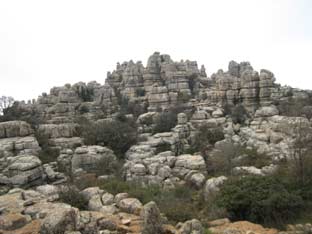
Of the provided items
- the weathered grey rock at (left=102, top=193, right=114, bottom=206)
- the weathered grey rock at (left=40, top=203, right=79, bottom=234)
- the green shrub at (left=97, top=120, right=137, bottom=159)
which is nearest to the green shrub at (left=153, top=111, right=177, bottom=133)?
the green shrub at (left=97, top=120, right=137, bottom=159)

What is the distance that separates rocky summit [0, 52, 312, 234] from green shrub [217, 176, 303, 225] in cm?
3

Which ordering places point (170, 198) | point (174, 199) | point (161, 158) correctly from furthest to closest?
1. point (161, 158)
2. point (174, 199)
3. point (170, 198)

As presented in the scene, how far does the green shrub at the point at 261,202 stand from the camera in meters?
12.4

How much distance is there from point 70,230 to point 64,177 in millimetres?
10024

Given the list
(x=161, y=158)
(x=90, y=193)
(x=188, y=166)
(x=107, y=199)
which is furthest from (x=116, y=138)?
(x=107, y=199)

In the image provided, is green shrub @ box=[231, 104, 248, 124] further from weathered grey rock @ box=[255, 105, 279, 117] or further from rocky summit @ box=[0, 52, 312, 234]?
weathered grey rock @ box=[255, 105, 279, 117]

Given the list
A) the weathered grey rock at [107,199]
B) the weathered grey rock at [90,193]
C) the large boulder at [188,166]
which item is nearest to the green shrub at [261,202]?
the weathered grey rock at [107,199]

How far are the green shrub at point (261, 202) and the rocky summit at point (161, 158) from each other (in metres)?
0.03

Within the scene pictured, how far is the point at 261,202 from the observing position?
12.4m

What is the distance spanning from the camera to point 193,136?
27.1 m

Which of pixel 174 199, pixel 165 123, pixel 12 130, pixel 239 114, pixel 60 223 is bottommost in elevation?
pixel 174 199

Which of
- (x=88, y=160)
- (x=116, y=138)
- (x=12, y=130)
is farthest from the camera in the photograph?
(x=116, y=138)

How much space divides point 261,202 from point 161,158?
936cm

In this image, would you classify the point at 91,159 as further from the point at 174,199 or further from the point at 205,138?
the point at 174,199
